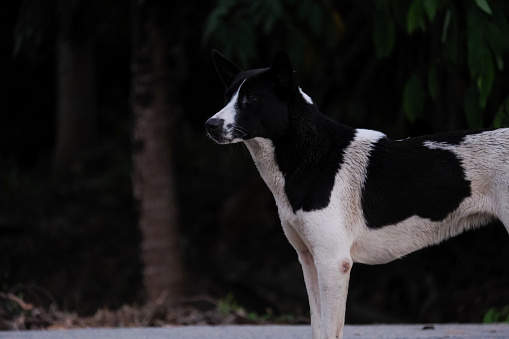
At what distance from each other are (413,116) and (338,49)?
140 inches

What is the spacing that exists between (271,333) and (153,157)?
3713 millimetres

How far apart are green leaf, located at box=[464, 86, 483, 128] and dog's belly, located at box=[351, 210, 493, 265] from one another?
2.20m

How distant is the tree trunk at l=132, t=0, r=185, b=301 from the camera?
30.2 ft

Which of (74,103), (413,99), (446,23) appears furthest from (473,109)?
(74,103)

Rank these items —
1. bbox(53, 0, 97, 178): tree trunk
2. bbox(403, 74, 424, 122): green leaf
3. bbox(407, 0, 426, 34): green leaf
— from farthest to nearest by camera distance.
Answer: bbox(53, 0, 97, 178): tree trunk, bbox(403, 74, 424, 122): green leaf, bbox(407, 0, 426, 34): green leaf

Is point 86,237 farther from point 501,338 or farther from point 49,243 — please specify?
point 501,338

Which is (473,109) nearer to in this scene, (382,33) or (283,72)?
(382,33)

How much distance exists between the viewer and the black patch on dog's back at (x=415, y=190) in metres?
4.59

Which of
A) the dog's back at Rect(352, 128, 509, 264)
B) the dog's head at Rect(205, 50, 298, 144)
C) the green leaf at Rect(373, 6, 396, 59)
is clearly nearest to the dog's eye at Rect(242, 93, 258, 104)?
the dog's head at Rect(205, 50, 298, 144)

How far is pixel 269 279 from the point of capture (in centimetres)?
1184

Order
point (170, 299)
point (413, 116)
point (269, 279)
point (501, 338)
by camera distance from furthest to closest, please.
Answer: point (269, 279), point (170, 299), point (413, 116), point (501, 338)

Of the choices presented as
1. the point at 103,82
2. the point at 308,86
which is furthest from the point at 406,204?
the point at 103,82

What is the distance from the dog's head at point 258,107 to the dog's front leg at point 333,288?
2.52 ft

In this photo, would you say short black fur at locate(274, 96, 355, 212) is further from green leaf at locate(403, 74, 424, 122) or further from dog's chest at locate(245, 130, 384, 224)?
green leaf at locate(403, 74, 424, 122)
